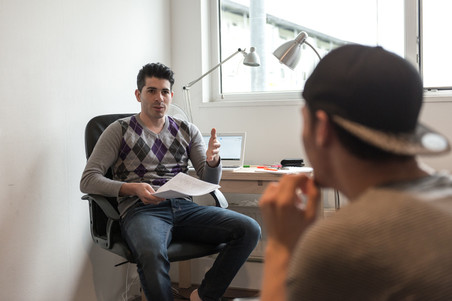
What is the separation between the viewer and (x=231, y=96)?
11.0 ft

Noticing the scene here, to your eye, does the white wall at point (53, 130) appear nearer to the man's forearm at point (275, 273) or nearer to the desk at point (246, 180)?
the desk at point (246, 180)

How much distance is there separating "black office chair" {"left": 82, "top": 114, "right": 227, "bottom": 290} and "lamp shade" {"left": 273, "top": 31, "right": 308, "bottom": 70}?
3.10 ft

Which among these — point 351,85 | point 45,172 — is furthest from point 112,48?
point 351,85

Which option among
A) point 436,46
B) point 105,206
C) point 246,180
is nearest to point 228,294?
point 246,180

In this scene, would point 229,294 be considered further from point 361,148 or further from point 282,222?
point 361,148

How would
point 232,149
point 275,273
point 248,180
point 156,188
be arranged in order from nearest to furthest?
1. point 275,273
2. point 156,188
3. point 248,180
4. point 232,149

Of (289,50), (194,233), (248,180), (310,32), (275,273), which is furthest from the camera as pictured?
(310,32)

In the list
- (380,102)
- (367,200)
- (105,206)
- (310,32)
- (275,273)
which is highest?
(310,32)

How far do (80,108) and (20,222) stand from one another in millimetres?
618

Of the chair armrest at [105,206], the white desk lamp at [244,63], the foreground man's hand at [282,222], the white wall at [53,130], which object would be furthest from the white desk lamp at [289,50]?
the foreground man's hand at [282,222]

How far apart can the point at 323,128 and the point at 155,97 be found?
1789 millimetres

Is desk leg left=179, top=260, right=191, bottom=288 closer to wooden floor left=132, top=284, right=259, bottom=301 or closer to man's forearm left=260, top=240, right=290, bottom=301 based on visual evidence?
wooden floor left=132, top=284, right=259, bottom=301

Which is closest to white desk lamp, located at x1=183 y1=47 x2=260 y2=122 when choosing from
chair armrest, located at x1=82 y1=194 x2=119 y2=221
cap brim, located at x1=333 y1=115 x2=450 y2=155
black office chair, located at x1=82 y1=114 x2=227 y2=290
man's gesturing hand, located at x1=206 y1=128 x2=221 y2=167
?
man's gesturing hand, located at x1=206 y1=128 x2=221 y2=167

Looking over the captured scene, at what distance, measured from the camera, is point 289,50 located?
2730 millimetres
